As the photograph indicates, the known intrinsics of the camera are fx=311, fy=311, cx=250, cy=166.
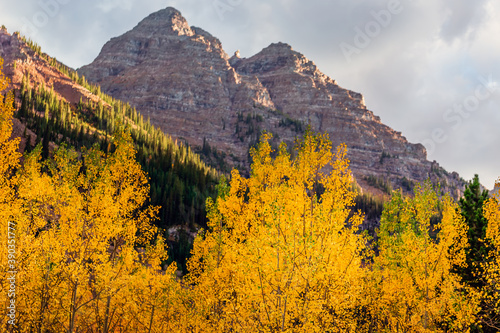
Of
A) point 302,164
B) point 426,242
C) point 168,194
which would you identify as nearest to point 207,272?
point 302,164

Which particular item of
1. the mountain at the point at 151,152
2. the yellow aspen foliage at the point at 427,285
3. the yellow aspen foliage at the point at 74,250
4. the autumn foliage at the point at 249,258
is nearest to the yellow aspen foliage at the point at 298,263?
the autumn foliage at the point at 249,258

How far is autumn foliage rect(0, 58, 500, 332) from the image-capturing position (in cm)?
1302

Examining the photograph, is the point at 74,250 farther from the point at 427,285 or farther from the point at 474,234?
the point at 474,234

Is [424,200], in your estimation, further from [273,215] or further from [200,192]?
[200,192]

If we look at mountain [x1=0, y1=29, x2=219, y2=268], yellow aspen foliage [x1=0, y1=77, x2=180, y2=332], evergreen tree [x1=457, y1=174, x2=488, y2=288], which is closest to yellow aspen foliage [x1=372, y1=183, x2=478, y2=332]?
evergreen tree [x1=457, y1=174, x2=488, y2=288]

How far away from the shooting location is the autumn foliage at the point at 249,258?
1302 centimetres

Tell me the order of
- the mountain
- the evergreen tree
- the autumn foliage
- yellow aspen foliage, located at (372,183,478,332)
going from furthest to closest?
the mountain < the evergreen tree < yellow aspen foliage, located at (372,183,478,332) < the autumn foliage

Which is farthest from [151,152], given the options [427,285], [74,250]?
[427,285]

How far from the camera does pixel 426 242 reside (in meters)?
23.7

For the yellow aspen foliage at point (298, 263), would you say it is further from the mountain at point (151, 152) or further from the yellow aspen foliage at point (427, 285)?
the mountain at point (151, 152)

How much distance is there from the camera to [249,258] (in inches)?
509

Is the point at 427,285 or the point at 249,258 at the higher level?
the point at 249,258

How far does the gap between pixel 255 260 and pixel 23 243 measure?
40.7 ft

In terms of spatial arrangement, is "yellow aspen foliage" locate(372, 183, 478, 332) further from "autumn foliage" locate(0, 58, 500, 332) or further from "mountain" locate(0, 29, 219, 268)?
"mountain" locate(0, 29, 219, 268)
